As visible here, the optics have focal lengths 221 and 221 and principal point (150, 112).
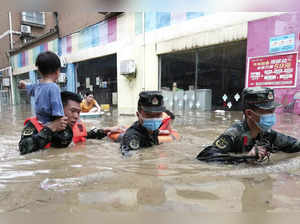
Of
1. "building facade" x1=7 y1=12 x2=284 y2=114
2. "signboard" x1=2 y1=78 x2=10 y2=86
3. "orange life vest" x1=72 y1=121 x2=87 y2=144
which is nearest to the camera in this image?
"orange life vest" x1=72 y1=121 x2=87 y2=144

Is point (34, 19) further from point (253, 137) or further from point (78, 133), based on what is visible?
point (253, 137)

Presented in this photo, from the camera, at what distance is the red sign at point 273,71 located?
6.03 m

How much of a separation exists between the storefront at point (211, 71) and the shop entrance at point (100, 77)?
3792 millimetres

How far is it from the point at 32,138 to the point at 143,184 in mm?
1599

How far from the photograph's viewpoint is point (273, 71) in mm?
6398

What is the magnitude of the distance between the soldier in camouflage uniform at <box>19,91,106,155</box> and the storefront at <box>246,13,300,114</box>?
5.58 meters

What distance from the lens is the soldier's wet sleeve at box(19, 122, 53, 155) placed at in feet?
8.03

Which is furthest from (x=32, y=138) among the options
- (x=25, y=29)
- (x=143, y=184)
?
(x=25, y=29)

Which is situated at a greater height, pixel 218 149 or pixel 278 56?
pixel 278 56

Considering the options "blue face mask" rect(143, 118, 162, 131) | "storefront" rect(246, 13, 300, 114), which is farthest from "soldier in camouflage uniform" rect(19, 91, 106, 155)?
"storefront" rect(246, 13, 300, 114)

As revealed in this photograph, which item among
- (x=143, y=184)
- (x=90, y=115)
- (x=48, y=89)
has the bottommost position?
(x=90, y=115)

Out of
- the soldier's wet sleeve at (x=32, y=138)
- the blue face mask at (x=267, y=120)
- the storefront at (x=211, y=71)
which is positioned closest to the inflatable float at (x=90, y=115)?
the storefront at (x=211, y=71)

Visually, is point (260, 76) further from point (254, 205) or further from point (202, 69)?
point (254, 205)

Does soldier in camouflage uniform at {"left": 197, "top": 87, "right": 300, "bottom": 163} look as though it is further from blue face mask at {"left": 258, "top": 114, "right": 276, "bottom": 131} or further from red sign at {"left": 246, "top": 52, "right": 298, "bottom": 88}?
red sign at {"left": 246, "top": 52, "right": 298, "bottom": 88}
